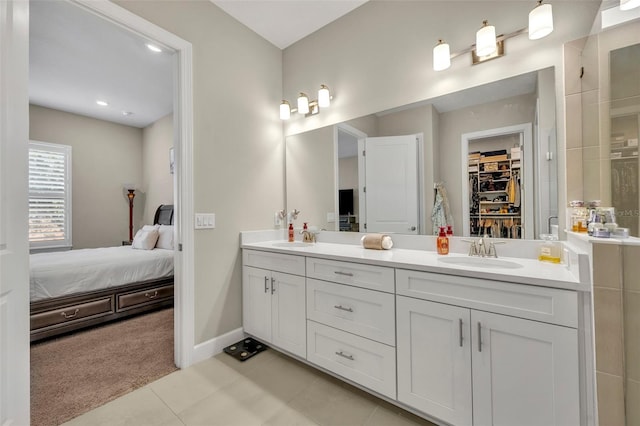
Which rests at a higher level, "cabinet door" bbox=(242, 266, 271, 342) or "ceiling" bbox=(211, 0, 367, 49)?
"ceiling" bbox=(211, 0, 367, 49)

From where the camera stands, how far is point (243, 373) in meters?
1.92

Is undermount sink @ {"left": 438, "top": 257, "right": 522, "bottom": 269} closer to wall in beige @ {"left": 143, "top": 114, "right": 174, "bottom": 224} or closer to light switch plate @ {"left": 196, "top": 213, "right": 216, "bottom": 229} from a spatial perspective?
light switch plate @ {"left": 196, "top": 213, "right": 216, "bottom": 229}

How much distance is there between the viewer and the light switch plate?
210 cm

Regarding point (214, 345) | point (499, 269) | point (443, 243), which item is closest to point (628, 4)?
point (499, 269)

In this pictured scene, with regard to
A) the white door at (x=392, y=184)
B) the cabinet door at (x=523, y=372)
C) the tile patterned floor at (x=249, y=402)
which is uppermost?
the white door at (x=392, y=184)

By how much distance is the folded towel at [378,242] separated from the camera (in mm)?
1963

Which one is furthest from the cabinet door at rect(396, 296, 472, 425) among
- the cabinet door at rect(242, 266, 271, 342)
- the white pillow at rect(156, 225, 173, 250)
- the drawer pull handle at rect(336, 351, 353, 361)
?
the white pillow at rect(156, 225, 173, 250)

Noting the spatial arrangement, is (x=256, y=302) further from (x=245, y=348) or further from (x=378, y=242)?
(x=378, y=242)

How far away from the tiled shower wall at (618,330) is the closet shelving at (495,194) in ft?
2.15

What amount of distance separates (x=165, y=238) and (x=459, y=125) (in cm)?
393

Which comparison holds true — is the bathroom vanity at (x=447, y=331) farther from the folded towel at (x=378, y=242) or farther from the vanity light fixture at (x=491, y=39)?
the vanity light fixture at (x=491, y=39)

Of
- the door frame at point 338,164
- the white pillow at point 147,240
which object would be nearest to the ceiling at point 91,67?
the door frame at point 338,164

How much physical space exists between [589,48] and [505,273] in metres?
1.21

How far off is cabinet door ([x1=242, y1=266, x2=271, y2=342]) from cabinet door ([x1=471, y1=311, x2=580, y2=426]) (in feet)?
4.83
